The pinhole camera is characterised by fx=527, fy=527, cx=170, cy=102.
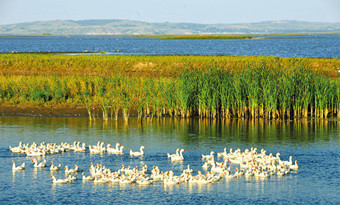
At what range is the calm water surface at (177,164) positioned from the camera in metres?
26.3

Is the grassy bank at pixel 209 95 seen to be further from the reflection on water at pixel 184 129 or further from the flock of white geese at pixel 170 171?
the flock of white geese at pixel 170 171

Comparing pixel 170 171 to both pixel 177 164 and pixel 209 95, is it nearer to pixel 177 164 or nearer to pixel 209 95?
pixel 177 164

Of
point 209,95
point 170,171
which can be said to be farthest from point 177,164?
point 209,95

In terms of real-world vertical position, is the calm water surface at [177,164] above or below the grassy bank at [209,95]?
below

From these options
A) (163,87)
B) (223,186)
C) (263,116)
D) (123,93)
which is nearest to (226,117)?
(263,116)

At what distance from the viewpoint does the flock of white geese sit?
94.5ft

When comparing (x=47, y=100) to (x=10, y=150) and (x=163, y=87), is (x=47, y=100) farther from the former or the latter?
(x=10, y=150)

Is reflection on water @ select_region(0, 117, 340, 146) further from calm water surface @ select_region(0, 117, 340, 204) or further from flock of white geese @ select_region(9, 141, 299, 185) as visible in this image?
flock of white geese @ select_region(9, 141, 299, 185)

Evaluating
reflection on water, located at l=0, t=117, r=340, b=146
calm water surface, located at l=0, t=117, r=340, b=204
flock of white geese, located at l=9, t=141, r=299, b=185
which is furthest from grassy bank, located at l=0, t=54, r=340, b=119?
flock of white geese, located at l=9, t=141, r=299, b=185

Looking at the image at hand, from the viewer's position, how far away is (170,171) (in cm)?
2841

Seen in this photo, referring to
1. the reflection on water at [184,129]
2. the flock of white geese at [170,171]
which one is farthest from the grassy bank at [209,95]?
the flock of white geese at [170,171]

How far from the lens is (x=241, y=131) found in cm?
4306

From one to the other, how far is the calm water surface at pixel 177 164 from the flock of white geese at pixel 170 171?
0.47 m

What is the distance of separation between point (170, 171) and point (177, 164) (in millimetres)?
4025
